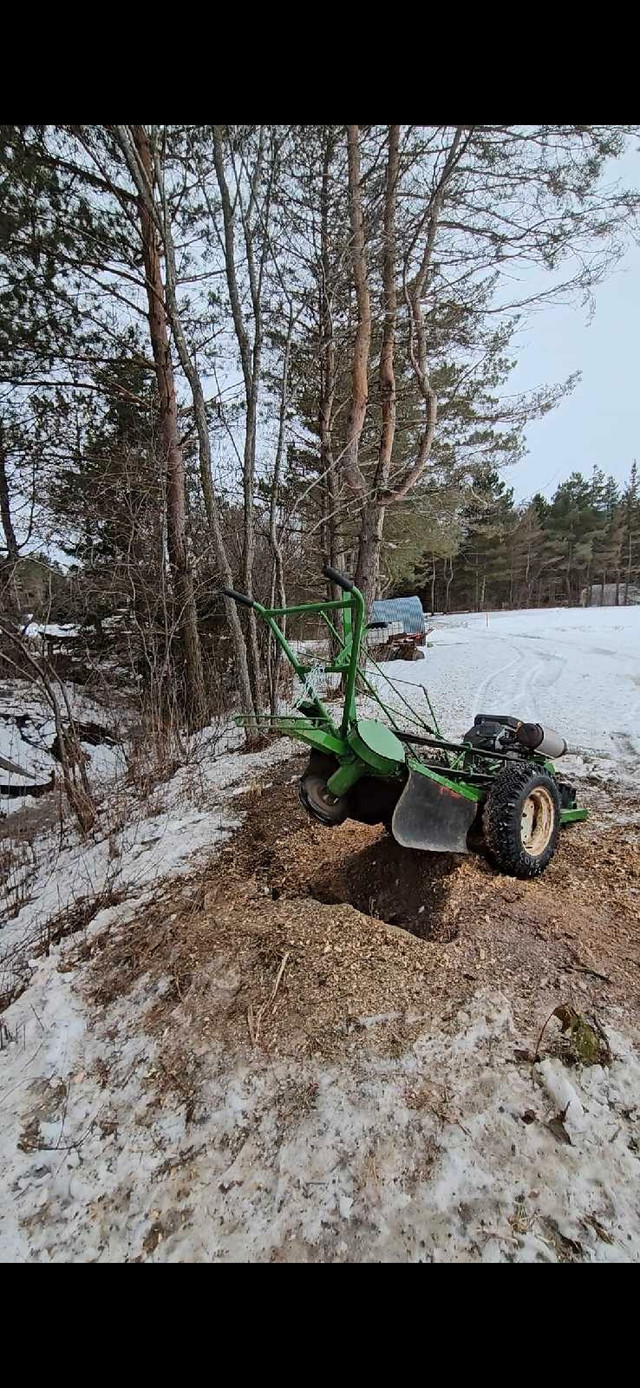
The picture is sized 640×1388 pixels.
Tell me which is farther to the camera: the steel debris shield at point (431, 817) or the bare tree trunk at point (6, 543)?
the bare tree trunk at point (6, 543)

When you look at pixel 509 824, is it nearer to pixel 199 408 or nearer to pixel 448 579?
pixel 199 408

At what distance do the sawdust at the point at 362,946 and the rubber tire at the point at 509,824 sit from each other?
0.38 ft

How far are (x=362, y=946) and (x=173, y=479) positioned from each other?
6.73m

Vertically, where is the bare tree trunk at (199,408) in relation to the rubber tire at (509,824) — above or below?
above

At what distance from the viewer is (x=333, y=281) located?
6.36 meters

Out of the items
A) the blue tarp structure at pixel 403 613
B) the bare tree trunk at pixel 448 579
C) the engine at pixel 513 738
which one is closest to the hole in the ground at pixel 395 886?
the engine at pixel 513 738

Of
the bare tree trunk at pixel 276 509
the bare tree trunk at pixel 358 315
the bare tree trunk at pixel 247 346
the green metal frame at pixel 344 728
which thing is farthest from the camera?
the bare tree trunk at pixel 358 315

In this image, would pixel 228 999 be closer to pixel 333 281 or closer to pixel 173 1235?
pixel 173 1235

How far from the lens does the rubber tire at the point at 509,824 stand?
8.14 feet

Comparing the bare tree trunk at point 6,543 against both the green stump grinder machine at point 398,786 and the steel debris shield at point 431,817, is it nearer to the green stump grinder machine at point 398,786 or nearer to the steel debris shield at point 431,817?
the green stump grinder machine at point 398,786

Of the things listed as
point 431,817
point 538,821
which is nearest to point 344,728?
point 431,817

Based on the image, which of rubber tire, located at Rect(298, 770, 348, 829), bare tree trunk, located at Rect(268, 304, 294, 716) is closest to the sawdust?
rubber tire, located at Rect(298, 770, 348, 829)

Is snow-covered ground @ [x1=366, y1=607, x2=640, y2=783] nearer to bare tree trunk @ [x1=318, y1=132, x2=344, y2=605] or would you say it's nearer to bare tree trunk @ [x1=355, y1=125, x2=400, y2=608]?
bare tree trunk @ [x1=355, y1=125, x2=400, y2=608]

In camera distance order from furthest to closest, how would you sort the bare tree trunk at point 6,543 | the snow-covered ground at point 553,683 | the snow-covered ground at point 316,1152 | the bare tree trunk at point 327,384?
1. the bare tree trunk at point 327,384
2. the snow-covered ground at point 553,683
3. the bare tree trunk at point 6,543
4. the snow-covered ground at point 316,1152
